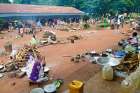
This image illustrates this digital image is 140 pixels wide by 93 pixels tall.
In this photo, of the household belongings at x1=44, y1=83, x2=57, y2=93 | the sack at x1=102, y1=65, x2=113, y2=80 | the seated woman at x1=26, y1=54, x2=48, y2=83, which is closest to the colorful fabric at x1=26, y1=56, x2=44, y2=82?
the seated woman at x1=26, y1=54, x2=48, y2=83

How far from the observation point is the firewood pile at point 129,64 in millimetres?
11123

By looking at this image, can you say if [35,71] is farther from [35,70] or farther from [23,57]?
[23,57]

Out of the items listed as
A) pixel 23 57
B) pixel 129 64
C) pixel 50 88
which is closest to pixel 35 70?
pixel 50 88

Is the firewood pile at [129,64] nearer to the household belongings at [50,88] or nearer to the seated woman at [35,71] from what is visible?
the household belongings at [50,88]

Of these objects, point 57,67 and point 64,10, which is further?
point 64,10

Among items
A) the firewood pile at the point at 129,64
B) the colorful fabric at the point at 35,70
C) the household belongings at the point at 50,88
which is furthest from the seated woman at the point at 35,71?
the firewood pile at the point at 129,64

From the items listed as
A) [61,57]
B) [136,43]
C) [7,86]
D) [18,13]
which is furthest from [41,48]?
[18,13]

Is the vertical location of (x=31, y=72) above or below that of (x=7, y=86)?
above

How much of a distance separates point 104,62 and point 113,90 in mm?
3314

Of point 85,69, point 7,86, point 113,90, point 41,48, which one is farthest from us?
point 41,48

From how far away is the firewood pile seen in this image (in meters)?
11.1

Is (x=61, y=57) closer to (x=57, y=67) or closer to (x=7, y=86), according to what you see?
(x=57, y=67)

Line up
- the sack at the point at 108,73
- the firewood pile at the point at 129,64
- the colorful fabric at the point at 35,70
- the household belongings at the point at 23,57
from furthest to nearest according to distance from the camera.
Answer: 1. the household belongings at the point at 23,57
2. the firewood pile at the point at 129,64
3. the colorful fabric at the point at 35,70
4. the sack at the point at 108,73

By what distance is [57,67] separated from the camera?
13.6 meters
